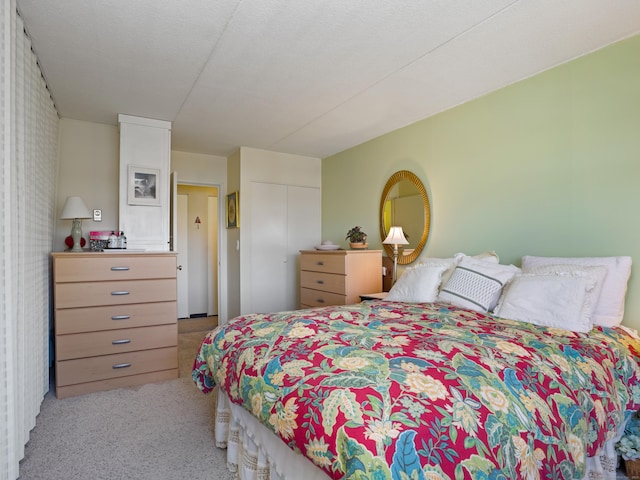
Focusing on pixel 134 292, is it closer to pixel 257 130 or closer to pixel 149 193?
pixel 149 193

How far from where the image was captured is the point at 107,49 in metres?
2.32

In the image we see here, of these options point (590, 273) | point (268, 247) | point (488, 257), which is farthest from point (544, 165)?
point (268, 247)

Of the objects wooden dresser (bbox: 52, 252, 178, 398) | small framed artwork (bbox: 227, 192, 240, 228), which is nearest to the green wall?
small framed artwork (bbox: 227, 192, 240, 228)

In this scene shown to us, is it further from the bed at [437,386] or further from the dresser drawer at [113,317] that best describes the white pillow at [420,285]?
the dresser drawer at [113,317]

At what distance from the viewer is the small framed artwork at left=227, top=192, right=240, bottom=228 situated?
15.1ft

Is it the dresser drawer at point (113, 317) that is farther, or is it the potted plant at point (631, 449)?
the dresser drawer at point (113, 317)

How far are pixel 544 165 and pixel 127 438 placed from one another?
3.25m

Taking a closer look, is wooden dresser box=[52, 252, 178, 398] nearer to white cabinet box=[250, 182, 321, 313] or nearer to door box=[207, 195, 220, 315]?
white cabinet box=[250, 182, 321, 313]

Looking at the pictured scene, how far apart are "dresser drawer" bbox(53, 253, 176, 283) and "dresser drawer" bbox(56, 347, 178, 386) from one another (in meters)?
0.65

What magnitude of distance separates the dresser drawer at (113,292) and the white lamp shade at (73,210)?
75 centimetres

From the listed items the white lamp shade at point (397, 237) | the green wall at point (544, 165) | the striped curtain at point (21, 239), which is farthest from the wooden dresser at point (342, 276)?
the striped curtain at point (21, 239)

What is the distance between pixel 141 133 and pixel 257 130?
45.3 inches

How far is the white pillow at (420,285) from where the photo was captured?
8.59 ft

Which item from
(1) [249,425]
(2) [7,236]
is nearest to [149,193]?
(2) [7,236]
